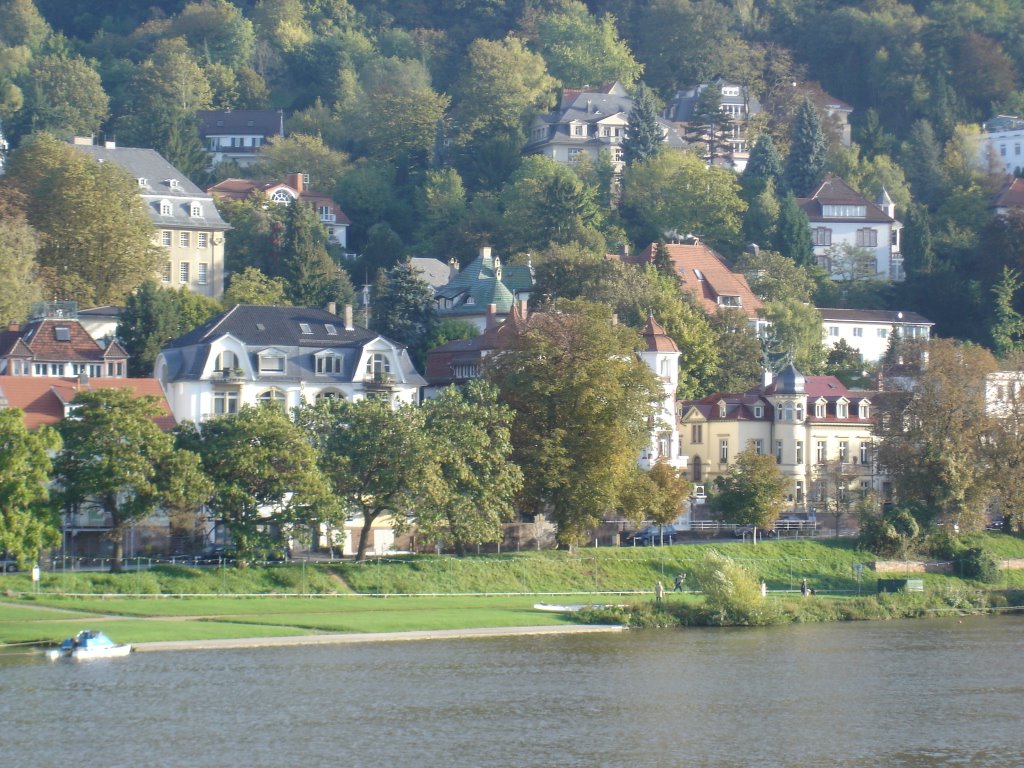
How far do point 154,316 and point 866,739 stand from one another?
2301 inches

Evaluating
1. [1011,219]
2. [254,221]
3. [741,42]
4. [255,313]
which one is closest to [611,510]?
[255,313]

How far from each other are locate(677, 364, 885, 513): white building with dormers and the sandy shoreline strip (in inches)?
1441

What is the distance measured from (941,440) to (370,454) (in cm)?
3015

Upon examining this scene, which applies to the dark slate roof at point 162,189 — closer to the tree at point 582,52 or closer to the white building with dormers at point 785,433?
the white building with dormers at point 785,433

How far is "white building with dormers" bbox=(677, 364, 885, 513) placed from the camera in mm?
108938

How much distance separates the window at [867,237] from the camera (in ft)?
484

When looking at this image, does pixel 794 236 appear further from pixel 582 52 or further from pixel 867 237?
pixel 582 52

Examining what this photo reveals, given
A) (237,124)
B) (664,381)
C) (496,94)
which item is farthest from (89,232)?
(237,124)

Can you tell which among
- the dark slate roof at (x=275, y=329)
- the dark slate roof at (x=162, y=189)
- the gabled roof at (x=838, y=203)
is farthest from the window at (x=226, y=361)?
the gabled roof at (x=838, y=203)

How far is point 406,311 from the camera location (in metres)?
116

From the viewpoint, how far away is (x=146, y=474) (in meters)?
75.9

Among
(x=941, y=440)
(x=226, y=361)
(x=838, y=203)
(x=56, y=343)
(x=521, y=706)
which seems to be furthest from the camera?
(x=838, y=203)

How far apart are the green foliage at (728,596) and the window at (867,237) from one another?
7401 cm

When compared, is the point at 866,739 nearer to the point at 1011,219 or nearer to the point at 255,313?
the point at 255,313
